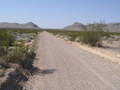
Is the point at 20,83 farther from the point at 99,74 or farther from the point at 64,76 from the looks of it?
the point at 99,74

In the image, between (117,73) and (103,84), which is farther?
(117,73)

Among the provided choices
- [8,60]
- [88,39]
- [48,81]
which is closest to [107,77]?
[48,81]

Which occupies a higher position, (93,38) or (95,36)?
(95,36)

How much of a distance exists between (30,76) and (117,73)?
536cm

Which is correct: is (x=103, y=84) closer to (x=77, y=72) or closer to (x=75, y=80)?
(x=75, y=80)

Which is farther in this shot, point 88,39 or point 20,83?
point 88,39

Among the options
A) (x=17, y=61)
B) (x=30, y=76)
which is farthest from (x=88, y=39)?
(x=30, y=76)

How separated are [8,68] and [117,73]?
6.69 m

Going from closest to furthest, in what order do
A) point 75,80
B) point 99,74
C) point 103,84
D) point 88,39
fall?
1. point 103,84
2. point 75,80
3. point 99,74
4. point 88,39

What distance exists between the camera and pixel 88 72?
535 inches

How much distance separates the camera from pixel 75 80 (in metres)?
11.4

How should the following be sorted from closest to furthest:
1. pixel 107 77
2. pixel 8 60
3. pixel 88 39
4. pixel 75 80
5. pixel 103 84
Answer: pixel 103 84 → pixel 75 80 → pixel 107 77 → pixel 8 60 → pixel 88 39

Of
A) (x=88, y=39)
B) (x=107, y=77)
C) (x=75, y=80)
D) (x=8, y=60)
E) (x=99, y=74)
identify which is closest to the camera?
(x=75, y=80)

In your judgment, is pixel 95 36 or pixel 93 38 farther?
pixel 95 36
